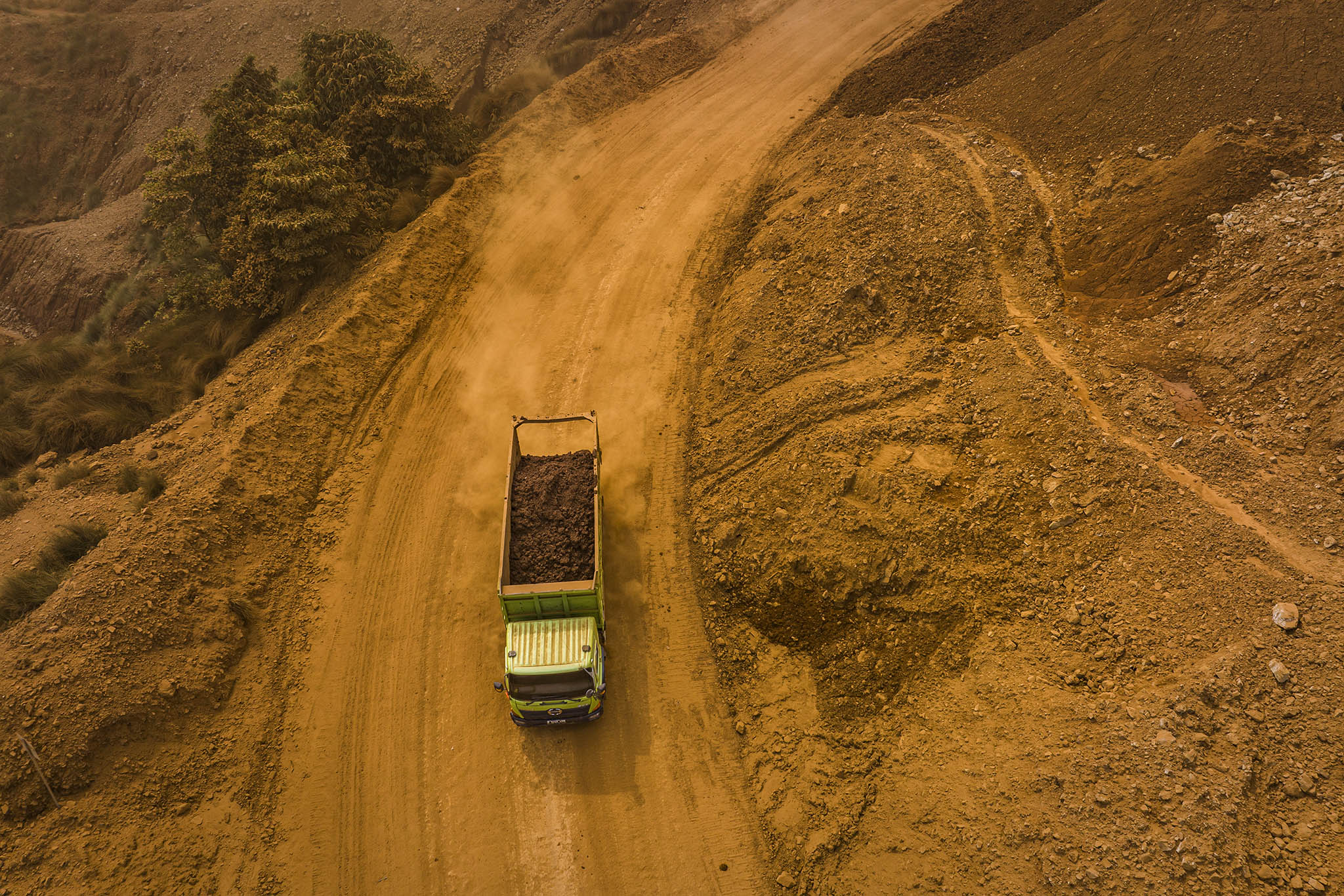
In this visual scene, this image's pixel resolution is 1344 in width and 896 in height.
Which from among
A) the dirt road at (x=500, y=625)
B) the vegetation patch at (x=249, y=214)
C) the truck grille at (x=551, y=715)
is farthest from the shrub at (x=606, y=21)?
the truck grille at (x=551, y=715)

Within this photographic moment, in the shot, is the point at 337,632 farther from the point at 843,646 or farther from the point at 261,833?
the point at 843,646

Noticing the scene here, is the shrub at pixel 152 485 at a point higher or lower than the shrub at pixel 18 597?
higher

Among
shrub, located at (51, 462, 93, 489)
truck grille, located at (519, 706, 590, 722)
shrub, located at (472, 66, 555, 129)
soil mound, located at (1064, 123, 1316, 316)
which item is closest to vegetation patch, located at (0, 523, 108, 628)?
shrub, located at (51, 462, 93, 489)

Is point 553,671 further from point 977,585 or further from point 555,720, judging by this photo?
point 977,585

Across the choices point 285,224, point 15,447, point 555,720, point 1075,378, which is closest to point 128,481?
point 15,447

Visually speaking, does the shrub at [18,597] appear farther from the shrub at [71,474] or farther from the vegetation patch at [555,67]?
the vegetation patch at [555,67]

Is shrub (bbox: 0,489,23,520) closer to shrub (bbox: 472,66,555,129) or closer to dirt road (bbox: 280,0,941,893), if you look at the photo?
dirt road (bbox: 280,0,941,893)
